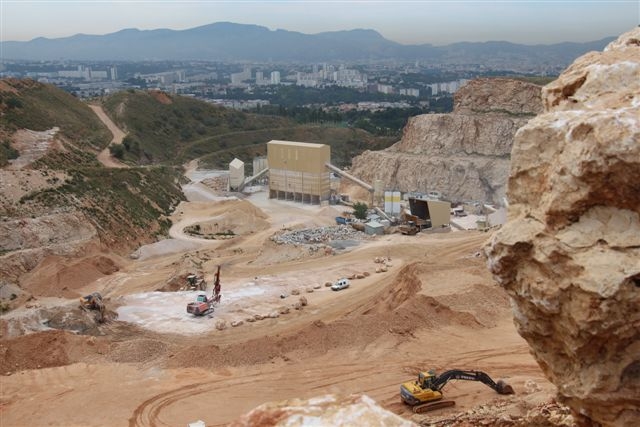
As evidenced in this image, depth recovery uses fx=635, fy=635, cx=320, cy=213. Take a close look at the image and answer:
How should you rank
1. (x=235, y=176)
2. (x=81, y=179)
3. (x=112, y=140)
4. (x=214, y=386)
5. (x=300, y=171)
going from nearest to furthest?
(x=214, y=386)
(x=81, y=179)
(x=300, y=171)
(x=235, y=176)
(x=112, y=140)

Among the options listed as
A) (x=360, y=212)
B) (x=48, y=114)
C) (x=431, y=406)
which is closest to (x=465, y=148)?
(x=360, y=212)

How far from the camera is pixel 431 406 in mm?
20312

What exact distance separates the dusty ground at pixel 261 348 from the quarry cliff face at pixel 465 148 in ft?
101

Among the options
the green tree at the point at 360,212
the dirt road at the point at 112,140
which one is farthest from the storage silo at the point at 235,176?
the green tree at the point at 360,212

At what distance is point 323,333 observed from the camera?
27000mm

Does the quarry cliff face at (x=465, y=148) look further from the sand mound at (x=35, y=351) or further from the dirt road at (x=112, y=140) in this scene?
the sand mound at (x=35, y=351)

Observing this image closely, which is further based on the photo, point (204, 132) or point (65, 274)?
point (204, 132)

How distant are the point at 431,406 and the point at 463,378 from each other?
5.06 feet

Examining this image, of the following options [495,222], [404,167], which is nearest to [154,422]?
[495,222]

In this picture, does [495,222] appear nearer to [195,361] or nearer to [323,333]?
[323,333]

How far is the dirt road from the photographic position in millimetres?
67000

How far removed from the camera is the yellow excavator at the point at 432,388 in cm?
2036

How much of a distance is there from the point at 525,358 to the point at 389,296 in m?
9.24

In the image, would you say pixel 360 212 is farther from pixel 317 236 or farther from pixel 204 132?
pixel 204 132
